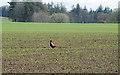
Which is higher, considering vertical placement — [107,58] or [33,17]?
[33,17]

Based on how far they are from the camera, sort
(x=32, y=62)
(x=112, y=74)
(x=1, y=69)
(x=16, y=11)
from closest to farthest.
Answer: (x=112, y=74), (x=1, y=69), (x=32, y=62), (x=16, y=11)

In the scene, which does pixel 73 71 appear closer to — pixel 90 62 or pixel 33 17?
pixel 90 62

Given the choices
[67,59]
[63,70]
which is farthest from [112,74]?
[67,59]

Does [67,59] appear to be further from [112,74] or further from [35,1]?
[35,1]

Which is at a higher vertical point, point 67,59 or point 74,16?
point 74,16

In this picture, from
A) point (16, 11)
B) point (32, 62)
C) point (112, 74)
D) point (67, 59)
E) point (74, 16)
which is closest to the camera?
point (112, 74)

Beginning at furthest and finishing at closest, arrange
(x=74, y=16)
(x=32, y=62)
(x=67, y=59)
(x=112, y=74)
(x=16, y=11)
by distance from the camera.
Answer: (x=74, y=16) < (x=16, y=11) < (x=67, y=59) < (x=32, y=62) < (x=112, y=74)

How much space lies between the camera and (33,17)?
9262 centimetres

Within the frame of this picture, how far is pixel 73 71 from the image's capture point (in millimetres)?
7754

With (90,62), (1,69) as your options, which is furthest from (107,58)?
(1,69)

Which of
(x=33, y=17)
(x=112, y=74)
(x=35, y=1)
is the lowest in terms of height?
(x=112, y=74)

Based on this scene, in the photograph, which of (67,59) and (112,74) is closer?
(112,74)

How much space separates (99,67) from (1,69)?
3.50m

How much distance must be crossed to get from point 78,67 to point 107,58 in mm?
2421
